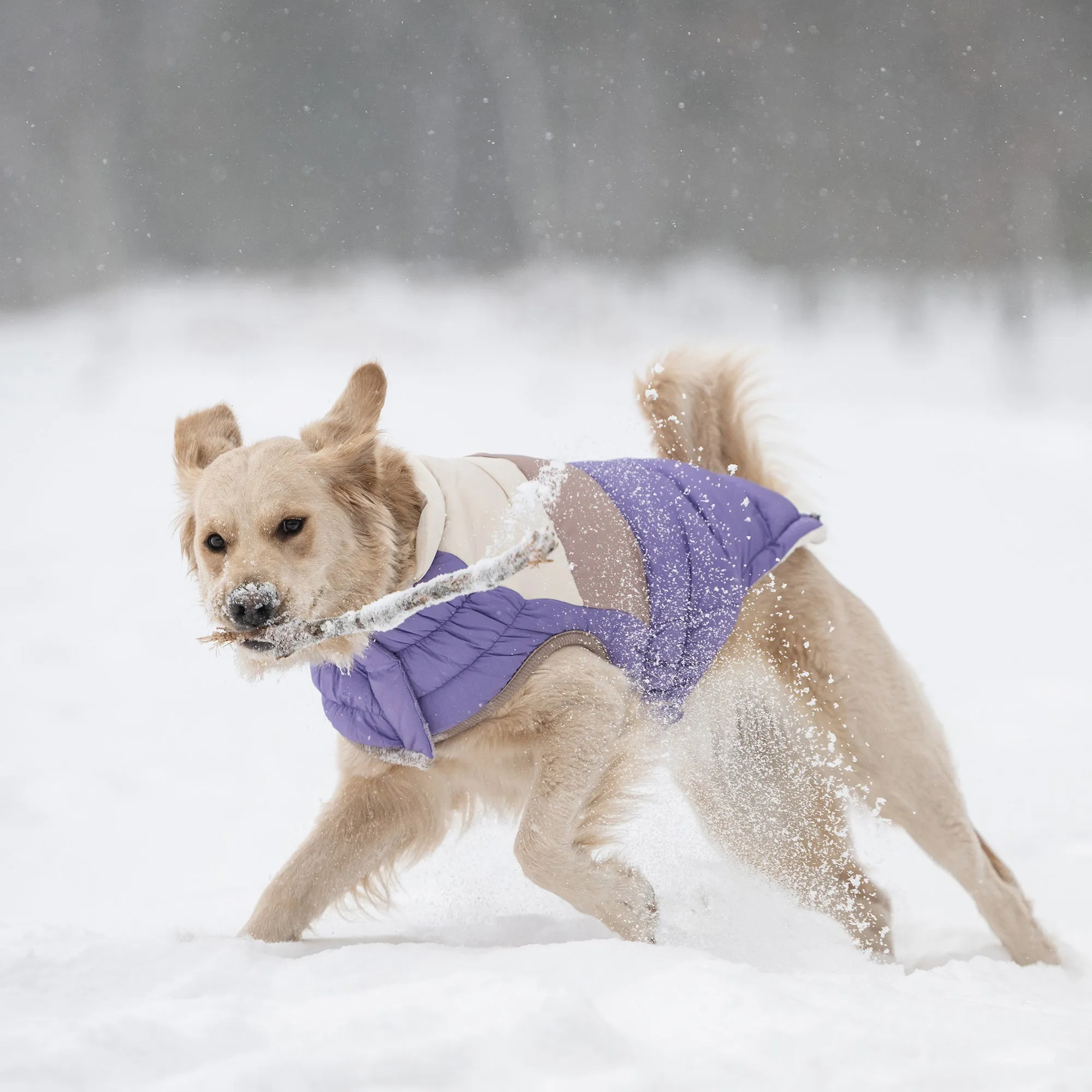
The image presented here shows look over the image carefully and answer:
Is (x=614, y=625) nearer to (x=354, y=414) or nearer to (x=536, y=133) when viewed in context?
(x=354, y=414)

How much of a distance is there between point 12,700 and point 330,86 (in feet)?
26.8

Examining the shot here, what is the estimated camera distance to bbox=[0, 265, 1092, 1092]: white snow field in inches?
64.5

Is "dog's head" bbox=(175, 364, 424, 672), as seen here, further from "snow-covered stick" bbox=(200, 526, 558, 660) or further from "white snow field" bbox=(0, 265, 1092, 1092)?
"white snow field" bbox=(0, 265, 1092, 1092)

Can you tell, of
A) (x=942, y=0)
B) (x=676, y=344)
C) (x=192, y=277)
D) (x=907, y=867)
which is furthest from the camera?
(x=942, y=0)

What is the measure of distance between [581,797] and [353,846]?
0.66 metres

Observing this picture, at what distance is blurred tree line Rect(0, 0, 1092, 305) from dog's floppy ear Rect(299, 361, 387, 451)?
8.70 m

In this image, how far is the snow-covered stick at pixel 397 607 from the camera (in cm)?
222

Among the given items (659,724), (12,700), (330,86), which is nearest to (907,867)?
(659,724)

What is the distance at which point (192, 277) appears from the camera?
35.7 ft

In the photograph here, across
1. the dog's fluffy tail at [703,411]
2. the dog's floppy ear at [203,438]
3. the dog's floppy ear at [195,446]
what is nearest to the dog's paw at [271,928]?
the dog's floppy ear at [195,446]

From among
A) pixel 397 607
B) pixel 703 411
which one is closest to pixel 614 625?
pixel 397 607

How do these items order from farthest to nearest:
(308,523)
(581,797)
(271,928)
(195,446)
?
(195,446)
(271,928)
(581,797)
(308,523)

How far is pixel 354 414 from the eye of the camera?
277 cm

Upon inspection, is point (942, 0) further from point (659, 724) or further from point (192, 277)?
point (659, 724)
